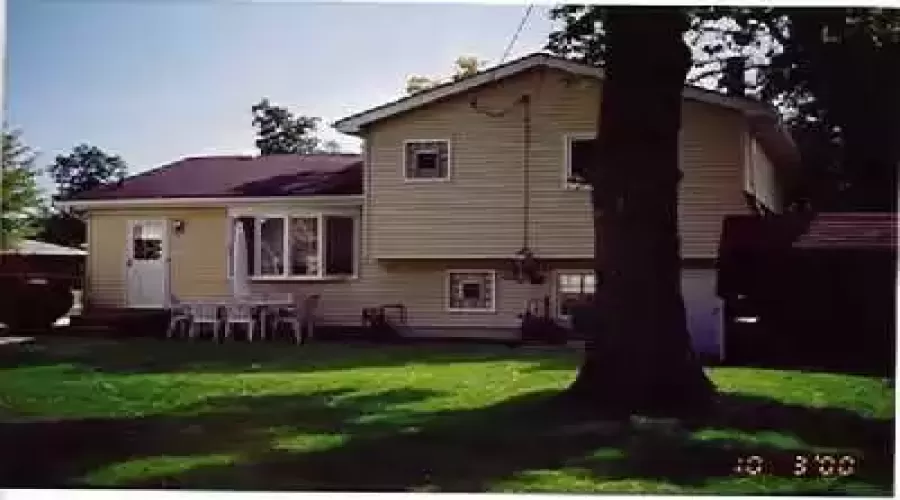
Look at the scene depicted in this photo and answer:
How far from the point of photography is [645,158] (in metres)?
5.97

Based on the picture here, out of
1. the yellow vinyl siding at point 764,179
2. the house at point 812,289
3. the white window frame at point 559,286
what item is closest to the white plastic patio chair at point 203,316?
the white window frame at point 559,286

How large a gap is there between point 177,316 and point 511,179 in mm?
1453

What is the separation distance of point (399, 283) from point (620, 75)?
1.22 meters

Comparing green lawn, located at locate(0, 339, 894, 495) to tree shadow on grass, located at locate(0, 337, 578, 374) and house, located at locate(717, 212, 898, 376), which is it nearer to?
tree shadow on grass, located at locate(0, 337, 578, 374)

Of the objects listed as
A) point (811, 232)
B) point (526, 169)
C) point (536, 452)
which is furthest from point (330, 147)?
point (811, 232)

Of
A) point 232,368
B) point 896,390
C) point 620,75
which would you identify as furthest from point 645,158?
point 232,368

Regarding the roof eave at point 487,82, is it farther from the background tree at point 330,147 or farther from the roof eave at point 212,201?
the roof eave at point 212,201

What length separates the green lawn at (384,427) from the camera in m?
5.82

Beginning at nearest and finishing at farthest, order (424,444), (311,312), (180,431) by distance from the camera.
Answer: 1. (424,444)
2. (180,431)
3. (311,312)

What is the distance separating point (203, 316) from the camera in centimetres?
614

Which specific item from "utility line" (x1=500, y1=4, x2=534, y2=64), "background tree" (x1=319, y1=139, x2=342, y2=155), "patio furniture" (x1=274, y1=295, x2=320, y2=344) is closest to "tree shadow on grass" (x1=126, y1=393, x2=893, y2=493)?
"patio furniture" (x1=274, y1=295, x2=320, y2=344)

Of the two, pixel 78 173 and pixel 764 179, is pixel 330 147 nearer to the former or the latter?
pixel 78 173

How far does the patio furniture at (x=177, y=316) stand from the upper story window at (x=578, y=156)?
5.29 ft

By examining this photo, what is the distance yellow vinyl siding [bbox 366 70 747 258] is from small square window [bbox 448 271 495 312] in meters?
0.09
